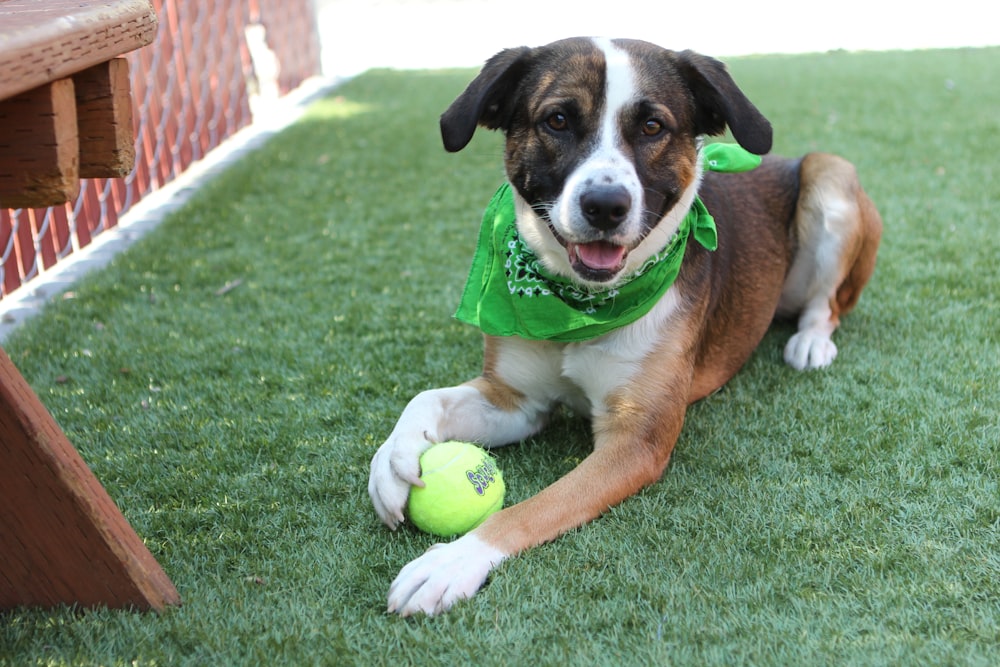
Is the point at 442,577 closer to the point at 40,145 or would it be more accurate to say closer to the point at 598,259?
the point at 598,259

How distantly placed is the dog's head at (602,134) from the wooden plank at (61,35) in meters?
1.08

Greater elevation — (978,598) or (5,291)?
(978,598)

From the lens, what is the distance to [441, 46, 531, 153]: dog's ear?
2.89 metres

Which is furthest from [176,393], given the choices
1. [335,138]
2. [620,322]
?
[335,138]

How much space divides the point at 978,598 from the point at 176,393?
2683 millimetres

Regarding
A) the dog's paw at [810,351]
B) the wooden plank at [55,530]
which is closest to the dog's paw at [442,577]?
the wooden plank at [55,530]

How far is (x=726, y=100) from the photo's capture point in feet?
9.53

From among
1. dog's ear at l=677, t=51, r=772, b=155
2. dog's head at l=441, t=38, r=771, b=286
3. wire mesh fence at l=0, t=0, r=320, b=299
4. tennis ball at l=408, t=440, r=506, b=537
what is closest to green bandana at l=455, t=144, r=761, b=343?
dog's head at l=441, t=38, r=771, b=286

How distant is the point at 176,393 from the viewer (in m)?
3.56

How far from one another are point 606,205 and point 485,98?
567 mm

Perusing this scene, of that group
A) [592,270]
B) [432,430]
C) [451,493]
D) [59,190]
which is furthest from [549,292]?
[59,190]

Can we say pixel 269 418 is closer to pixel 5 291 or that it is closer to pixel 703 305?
pixel 703 305

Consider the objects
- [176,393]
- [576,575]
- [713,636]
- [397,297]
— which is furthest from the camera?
[397,297]

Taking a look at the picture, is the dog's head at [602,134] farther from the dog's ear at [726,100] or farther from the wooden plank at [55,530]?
the wooden plank at [55,530]
